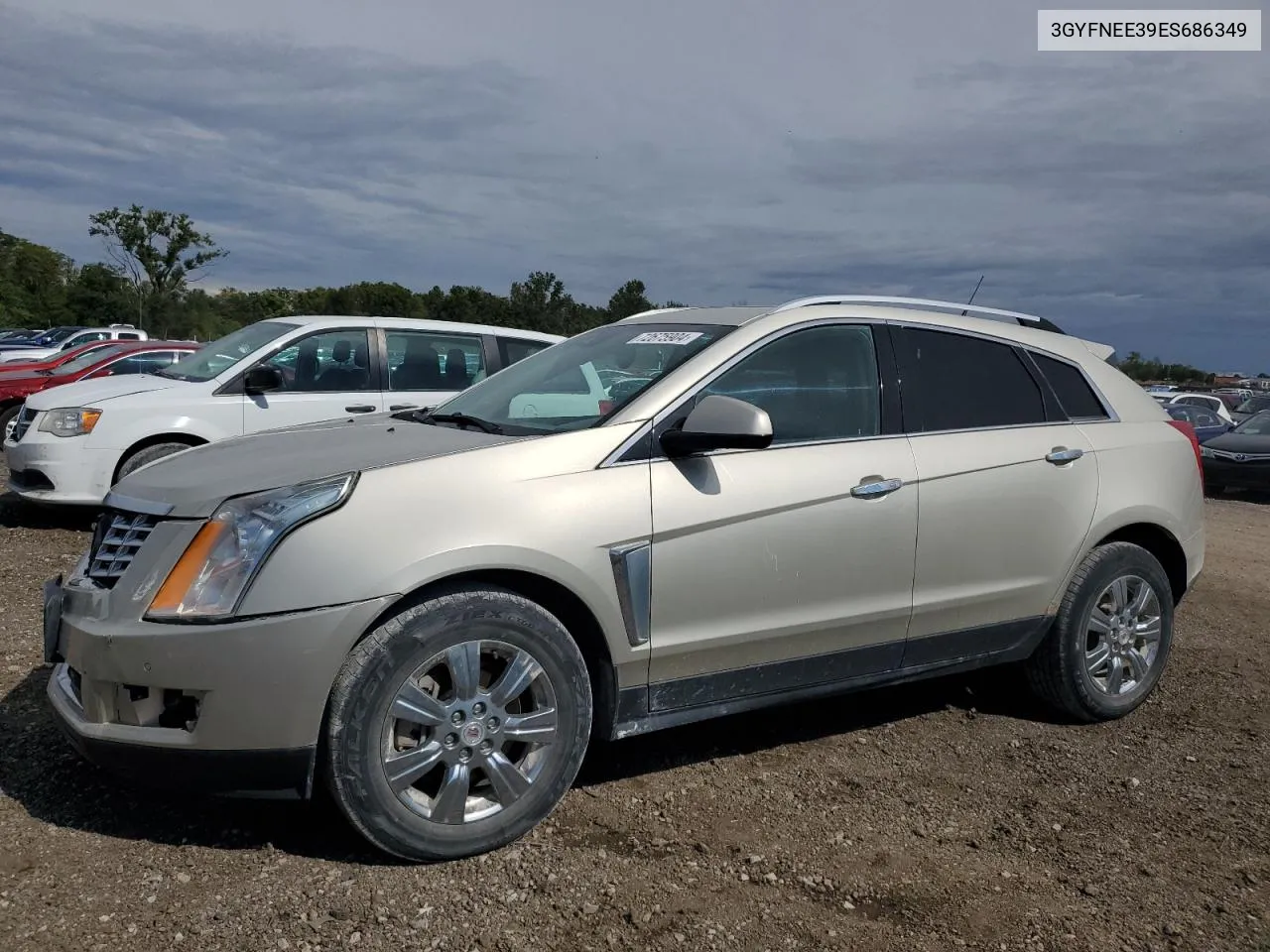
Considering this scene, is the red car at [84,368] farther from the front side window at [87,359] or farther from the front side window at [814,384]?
the front side window at [814,384]

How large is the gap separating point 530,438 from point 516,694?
81 cm

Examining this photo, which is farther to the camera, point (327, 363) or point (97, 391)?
point (327, 363)

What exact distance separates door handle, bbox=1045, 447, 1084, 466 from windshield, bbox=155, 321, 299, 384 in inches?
237

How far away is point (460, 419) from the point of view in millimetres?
4055

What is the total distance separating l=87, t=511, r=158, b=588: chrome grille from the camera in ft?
10.5

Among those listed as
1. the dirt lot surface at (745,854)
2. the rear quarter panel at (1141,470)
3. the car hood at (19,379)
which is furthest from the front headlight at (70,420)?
the car hood at (19,379)

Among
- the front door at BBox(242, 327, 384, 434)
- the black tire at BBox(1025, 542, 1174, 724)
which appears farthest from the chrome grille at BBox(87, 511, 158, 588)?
the front door at BBox(242, 327, 384, 434)

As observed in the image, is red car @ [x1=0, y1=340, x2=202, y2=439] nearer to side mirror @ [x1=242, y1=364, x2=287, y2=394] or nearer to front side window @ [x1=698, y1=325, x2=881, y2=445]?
side mirror @ [x1=242, y1=364, x2=287, y2=394]

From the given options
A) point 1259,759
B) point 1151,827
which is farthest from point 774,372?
point 1259,759

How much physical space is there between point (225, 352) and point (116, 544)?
5630 millimetres

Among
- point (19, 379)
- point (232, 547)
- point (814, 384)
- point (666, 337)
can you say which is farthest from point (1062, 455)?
point (19, 379)

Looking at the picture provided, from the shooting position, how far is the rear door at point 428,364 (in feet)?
27.9

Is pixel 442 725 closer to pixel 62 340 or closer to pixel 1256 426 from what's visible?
pixel 1256 426

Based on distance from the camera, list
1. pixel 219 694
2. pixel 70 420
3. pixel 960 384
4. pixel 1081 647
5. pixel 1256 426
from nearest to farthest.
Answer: pixel 219 694 → pixel 960 384 → pixel 1081 647 → pixel 70 420 → pixel 1256 426
